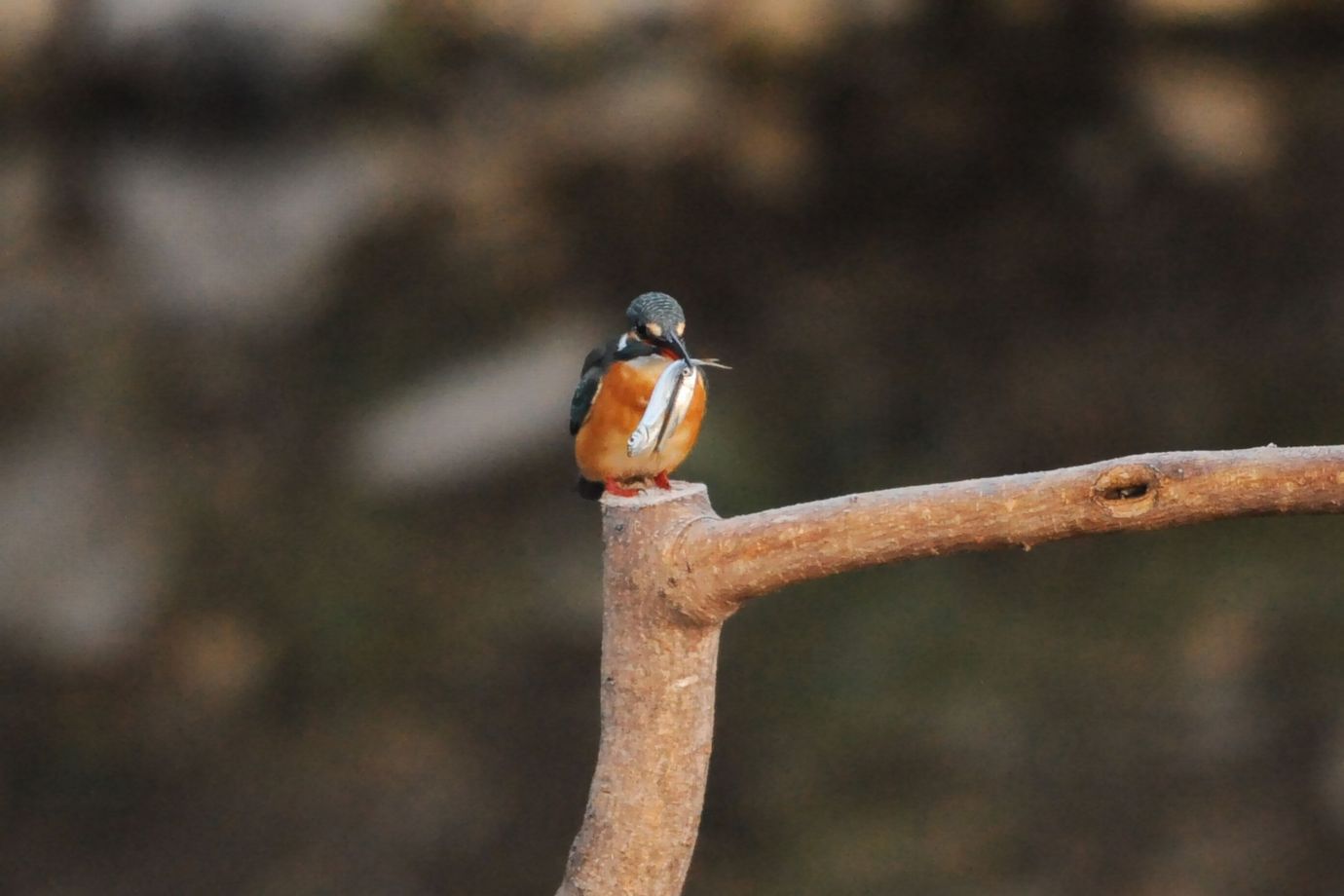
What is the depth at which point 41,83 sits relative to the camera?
2.12 meters

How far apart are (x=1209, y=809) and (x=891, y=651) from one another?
53 centimetres

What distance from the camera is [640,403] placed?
3.64 feet

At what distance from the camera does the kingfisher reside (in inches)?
41.2

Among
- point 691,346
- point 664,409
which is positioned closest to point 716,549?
point 664,409

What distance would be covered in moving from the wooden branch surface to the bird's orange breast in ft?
0.33

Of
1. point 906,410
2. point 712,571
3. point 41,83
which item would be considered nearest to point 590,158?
point 906,410

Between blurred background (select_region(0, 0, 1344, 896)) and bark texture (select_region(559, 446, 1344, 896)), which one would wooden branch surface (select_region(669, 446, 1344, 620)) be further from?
blurred background (select_region(0, 0, 1344, 896))

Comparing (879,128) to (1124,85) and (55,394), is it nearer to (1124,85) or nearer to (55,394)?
(1124,85)

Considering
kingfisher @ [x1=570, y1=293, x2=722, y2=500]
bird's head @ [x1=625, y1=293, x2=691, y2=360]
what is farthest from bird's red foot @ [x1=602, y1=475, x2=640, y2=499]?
bird's head @ [x1=625, y1=293, x2=691, y2=360]

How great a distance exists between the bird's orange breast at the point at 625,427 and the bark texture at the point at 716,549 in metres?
0.03

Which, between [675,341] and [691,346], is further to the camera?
[691,346]

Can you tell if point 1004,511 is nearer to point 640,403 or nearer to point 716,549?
point 716,549

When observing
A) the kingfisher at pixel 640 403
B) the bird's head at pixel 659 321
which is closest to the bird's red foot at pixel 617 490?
the kingfisher at pixel 640 403

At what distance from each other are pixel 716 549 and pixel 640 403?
18 centimetres
